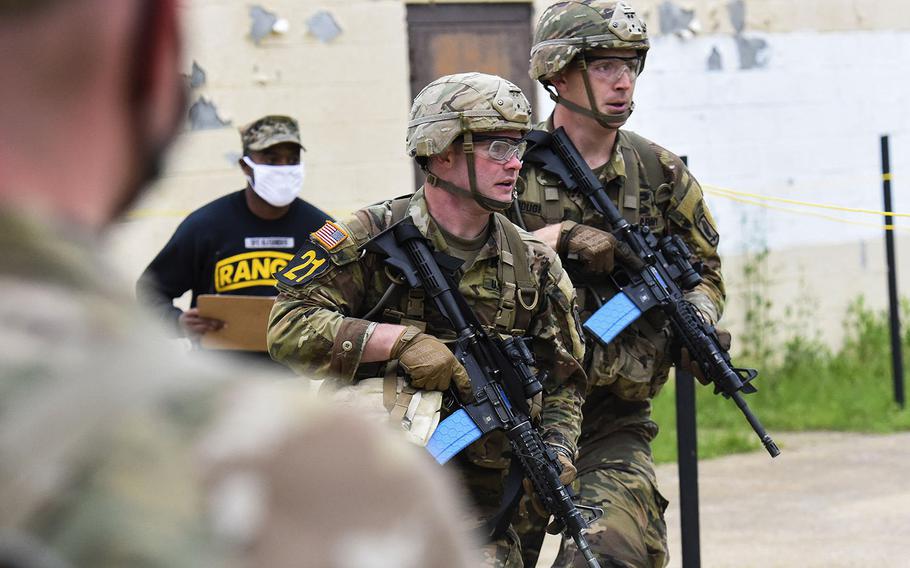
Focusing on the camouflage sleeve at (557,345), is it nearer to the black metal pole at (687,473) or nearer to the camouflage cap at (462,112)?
the camouflage cap at (462,112)

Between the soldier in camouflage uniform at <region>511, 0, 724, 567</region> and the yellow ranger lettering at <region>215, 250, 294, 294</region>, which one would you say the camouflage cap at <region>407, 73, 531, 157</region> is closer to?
the soldier in camouflage uniform at <region>511, 0, 724, 567</region>

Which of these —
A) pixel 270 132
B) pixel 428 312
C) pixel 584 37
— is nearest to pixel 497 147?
pixel 428 312

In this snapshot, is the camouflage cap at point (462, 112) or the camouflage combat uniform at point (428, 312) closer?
the camouflage combat uniform at point (428, 312)

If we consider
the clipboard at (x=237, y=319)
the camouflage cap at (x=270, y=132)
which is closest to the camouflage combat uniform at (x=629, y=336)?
the clipboard at (x=237, y=319)

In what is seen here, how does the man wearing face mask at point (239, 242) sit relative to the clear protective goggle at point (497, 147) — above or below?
below

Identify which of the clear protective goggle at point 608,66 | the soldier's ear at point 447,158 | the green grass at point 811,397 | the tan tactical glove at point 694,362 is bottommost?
the green grass at point 811,397

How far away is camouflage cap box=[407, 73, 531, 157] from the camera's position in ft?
14.3

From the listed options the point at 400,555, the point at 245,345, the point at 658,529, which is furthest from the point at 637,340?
the point at 400,555

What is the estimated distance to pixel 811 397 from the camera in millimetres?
9914

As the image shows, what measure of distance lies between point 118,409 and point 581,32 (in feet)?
15.1

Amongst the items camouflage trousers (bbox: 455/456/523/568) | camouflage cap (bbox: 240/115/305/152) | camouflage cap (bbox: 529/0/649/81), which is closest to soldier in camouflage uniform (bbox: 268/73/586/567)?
camouflage trousers (bbox: 455/456/523/568)

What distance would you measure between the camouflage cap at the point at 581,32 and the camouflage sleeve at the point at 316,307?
4.60 feet

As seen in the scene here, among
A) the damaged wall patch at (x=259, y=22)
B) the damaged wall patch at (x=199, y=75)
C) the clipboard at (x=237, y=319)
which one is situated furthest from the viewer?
the damaged wall patch at (x=259, y=22)

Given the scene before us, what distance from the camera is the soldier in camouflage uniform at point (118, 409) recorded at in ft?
2.34
